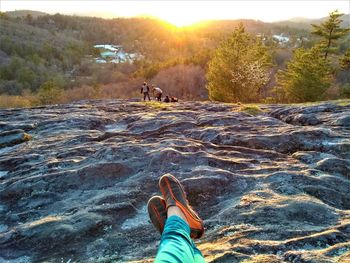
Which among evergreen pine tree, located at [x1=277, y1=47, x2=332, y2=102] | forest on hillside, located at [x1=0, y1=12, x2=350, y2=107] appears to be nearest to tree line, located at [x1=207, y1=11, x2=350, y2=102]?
evergreen pine tree, located at [x1=277, y1=47, x2=332, y2=102]

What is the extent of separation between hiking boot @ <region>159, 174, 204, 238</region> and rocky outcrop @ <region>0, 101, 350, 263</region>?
12.1 inches

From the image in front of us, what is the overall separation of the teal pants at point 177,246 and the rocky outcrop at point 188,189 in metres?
0.58

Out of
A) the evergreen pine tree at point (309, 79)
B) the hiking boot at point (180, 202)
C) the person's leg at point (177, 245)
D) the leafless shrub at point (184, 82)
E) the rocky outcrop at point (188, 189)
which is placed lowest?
the leafless shrub at point (184, 82)

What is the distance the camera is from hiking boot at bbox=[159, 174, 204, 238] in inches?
188

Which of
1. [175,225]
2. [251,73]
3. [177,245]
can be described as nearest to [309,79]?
[251,73]

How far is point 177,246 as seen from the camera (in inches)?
146

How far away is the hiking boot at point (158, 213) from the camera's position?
500 centimetres

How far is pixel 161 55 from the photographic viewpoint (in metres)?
176

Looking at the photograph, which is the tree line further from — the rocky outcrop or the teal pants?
the teal pants

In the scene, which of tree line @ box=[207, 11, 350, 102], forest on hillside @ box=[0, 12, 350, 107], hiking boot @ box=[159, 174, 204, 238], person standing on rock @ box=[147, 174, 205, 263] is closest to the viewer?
person standing on rock @ box=[147, 174, 205, 263]

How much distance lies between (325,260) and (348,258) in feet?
0.85

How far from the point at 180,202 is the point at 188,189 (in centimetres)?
167

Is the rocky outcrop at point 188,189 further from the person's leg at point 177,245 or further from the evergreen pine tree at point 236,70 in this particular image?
the evergreen pine tree at point 236,70

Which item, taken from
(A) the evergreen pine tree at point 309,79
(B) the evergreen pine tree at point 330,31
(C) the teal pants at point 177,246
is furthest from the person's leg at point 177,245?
(B) the evergreen pine tree at point 330,31
